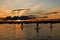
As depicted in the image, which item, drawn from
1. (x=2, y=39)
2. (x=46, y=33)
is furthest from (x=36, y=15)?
(x=2, y=39)

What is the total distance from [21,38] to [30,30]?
20 centimetres

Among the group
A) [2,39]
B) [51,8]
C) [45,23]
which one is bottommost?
[2,39]

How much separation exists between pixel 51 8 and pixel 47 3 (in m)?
0.11

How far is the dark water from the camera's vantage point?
3305mm

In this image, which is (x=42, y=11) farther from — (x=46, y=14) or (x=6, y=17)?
(x=6, y=17)

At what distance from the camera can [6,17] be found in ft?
11.1

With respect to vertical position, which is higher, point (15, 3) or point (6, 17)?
point (15, 3)

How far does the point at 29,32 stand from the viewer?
3.32m

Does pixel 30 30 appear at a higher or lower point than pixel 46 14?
lower

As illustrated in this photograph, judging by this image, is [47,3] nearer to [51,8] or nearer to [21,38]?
[51,8]

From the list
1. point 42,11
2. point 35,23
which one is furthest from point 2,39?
point 42,11

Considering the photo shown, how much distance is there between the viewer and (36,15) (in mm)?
3365

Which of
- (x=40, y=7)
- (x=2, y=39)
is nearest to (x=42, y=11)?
(x=40, y=7)

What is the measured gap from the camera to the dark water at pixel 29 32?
3305 millimetres
